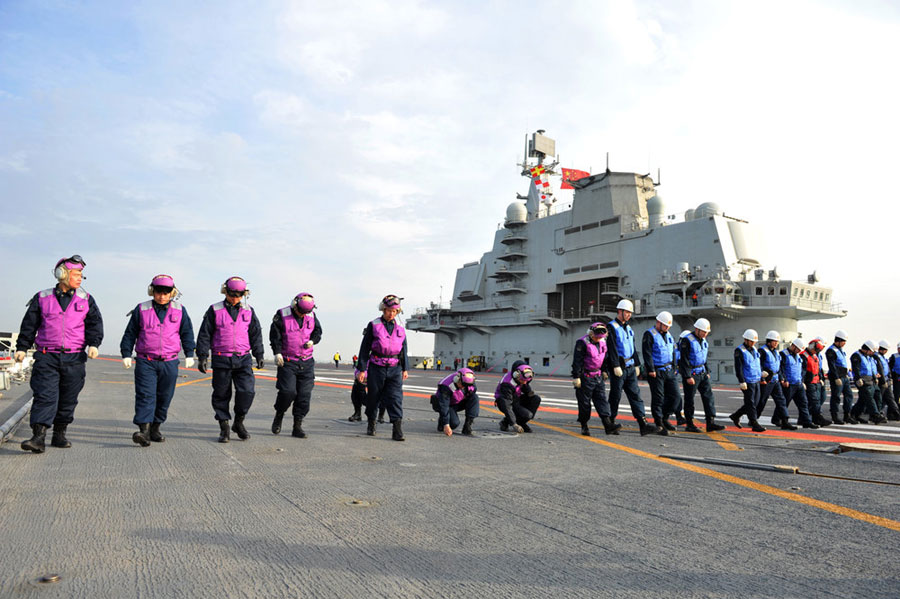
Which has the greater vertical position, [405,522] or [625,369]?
[625,369]

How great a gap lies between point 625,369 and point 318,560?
7.26 meters

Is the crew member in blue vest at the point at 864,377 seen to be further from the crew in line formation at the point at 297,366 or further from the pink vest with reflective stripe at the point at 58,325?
the pink vest with reflective stripe at the point at 58,325

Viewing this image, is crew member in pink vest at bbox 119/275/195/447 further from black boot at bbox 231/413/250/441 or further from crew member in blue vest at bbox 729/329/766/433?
crew member in blue vest at bbox 729/329/766/433

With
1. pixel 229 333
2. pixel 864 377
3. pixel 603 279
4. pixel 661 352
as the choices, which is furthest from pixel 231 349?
pixel 603 279

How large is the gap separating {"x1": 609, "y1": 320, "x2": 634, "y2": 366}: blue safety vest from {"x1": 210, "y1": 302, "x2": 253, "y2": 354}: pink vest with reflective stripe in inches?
214

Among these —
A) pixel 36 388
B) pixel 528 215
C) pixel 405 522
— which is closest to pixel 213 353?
pixel 36 388

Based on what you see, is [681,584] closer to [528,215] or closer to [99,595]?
[99,595]

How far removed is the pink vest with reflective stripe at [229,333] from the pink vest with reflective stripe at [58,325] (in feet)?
4.63

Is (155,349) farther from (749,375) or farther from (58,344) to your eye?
(749,375)

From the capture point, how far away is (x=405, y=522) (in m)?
3.32

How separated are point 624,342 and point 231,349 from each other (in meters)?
5.77

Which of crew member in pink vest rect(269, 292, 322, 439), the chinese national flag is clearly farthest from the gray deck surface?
the chinese national flag

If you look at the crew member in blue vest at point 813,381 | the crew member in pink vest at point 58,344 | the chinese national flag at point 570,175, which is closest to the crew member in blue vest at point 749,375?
the crew member in blue vest at point 813,381

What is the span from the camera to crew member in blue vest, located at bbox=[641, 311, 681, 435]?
29.7 ft
